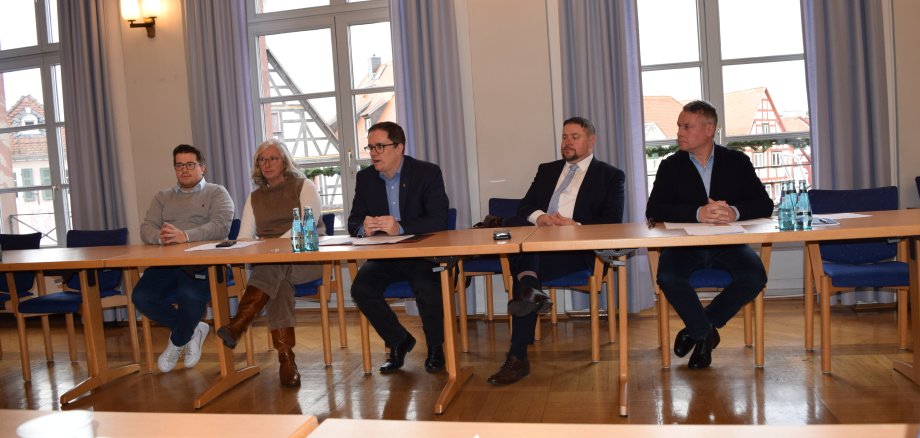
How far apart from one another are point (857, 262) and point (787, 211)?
1140 millimetres

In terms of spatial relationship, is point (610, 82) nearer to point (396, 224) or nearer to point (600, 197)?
point (600, 197)

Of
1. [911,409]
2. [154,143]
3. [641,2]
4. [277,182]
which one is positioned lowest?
[911,409]

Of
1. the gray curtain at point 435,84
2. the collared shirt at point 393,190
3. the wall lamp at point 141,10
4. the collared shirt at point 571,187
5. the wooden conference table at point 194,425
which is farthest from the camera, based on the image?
the wall lamp at point 141,10

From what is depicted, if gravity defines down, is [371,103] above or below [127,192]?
above

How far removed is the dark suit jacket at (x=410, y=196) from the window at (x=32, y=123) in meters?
3.74

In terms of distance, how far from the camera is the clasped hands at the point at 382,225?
11.8 feet

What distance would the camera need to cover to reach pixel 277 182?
167 inches

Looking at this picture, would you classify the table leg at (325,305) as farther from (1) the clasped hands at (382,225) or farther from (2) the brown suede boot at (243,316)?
(1) the clasped hands at (382,225)

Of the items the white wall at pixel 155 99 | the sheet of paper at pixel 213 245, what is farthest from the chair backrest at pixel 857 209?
the white wall at pixel 155 99

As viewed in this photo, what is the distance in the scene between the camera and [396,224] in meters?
3.63

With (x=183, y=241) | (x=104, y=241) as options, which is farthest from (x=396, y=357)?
(x=104, y=241)

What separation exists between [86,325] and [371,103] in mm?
2758

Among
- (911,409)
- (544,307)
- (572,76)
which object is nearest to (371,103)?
(572,76)

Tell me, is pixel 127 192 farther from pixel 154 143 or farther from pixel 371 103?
pixel 371 103
